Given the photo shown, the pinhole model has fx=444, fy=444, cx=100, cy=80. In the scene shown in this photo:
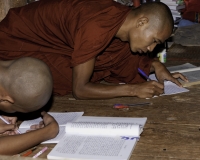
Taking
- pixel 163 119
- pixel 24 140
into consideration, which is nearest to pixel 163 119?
pixel 163 119

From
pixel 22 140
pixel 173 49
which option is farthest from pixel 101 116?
pixel 173 49

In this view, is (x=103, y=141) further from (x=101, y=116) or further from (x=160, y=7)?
(x=160, y=7)

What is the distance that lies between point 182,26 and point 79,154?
10.6 ft

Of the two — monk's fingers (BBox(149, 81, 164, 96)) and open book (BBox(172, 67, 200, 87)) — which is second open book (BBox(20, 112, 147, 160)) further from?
open book (BBox(172, 67, 200, 87))

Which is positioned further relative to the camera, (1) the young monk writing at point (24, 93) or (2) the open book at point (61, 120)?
(2) the open book at point (61, 120)

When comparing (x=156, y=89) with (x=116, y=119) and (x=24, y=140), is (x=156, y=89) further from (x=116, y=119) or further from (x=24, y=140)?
(x=24, y=140)

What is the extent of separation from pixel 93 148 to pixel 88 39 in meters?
0.77

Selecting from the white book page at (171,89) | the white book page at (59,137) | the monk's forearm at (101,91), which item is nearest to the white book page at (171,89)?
the white book page at (171,89)

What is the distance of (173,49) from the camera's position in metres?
3.94

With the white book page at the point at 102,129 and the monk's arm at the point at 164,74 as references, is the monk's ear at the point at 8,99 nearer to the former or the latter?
the white book page at the point at 102,129

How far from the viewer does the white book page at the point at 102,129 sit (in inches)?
84.0

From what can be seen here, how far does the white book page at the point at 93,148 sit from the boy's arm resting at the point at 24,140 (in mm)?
79

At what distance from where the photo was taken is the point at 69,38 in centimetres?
276

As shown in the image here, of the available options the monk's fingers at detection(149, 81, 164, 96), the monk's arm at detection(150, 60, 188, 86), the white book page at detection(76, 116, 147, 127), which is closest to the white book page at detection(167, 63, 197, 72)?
the monk's arm at detection(150, 60, 188, 86)
